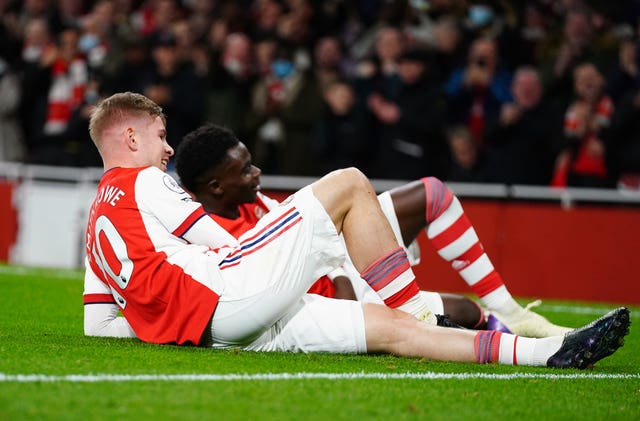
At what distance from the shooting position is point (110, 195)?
519 cm

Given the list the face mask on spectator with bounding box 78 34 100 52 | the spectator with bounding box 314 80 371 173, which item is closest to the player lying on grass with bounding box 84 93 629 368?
the spectator with bounding box 314 80 371 173

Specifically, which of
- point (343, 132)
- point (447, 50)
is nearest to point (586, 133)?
point (447, 50)

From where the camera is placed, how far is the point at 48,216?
42.5ft

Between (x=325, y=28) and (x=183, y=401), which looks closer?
(x=183, y=401)

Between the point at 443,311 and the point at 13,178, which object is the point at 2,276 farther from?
the point at 443,311

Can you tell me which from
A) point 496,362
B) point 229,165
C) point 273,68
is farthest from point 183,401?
point 273,68

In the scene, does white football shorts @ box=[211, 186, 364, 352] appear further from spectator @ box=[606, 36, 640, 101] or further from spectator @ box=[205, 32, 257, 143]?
spectator @ box=[205, 32, 257, 143]

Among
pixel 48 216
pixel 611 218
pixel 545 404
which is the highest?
pixel 545 404

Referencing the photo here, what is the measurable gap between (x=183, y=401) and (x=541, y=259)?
746cm

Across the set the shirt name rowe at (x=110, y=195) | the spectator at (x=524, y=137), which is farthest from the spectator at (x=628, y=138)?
the shirt name rowe at (x=110, y=195)

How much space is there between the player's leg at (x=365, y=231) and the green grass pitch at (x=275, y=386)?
39 cm

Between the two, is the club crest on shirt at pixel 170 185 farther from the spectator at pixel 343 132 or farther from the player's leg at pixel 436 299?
the spectator at pixel 343 132

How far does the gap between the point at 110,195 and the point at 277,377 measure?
1.33 metres

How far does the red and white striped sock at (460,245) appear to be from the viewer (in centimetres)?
639
